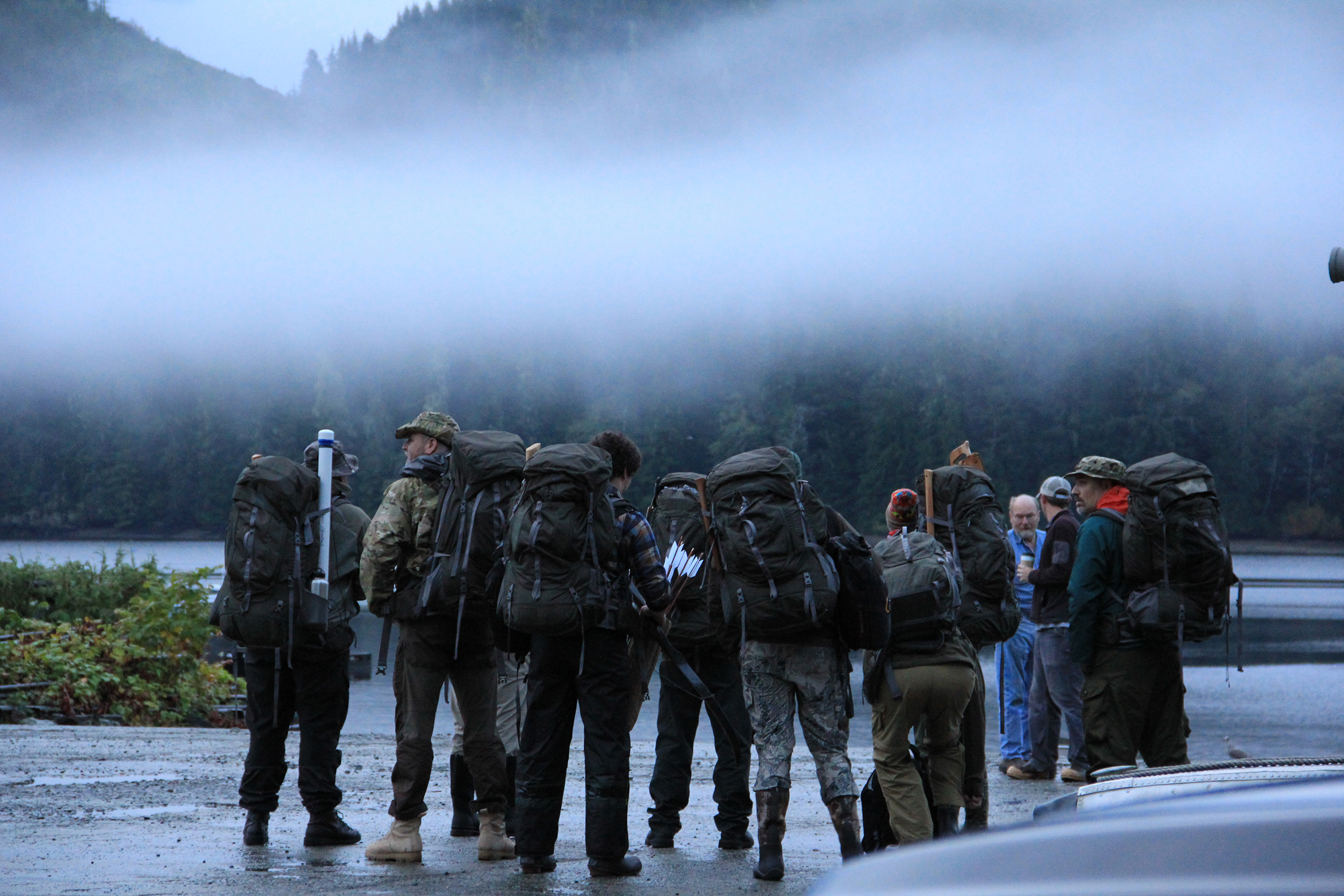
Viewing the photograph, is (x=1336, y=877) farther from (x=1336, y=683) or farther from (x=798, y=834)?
(x=1336, y=683)

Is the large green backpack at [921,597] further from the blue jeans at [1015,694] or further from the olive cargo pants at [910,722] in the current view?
the blue jeans at [1015,694]

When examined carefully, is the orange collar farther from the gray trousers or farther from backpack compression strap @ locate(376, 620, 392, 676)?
backpack compression strap @ locate(376, 620, 392, 676)

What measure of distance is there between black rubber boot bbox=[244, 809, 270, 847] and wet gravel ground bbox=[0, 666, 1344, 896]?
70 millimetres

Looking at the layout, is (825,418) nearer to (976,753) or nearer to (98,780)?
(98,780)

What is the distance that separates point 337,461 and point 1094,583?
4122 millimetres

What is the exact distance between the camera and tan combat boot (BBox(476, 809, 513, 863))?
604 centimetres

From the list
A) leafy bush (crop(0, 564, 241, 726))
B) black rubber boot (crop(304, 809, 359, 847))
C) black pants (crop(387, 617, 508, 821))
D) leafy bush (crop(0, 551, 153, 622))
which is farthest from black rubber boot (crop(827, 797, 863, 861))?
leafy bush (crop(0, 551, 153, 622))

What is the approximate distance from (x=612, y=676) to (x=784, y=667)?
759mm

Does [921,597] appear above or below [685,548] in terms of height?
below

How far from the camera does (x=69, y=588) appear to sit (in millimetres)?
16375

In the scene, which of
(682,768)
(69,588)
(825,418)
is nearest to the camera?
(682,768)

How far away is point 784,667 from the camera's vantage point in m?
5.66

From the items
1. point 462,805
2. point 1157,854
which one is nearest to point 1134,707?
point 462,805

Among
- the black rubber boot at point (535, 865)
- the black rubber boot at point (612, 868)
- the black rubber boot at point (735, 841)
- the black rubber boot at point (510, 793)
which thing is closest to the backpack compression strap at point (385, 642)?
the black rubber boot at point (510, 793)
